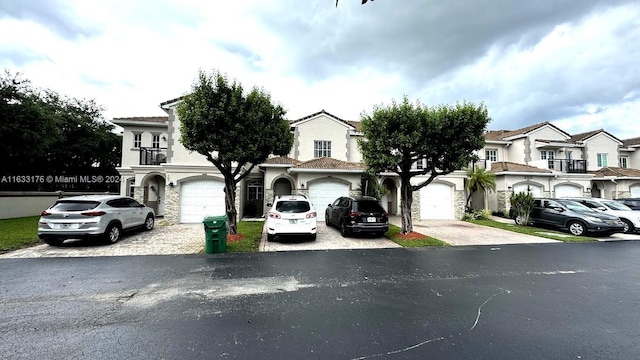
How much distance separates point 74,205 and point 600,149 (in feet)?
124

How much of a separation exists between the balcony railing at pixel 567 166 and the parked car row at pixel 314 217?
67.6ft

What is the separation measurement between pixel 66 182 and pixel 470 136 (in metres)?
35.0

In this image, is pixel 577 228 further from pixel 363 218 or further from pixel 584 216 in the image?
pixel 363 218

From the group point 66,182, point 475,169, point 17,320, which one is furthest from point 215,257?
point 66,182

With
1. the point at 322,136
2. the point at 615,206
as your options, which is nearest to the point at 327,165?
the point at 322,136

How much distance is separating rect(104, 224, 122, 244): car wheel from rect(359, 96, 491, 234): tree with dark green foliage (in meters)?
9.90

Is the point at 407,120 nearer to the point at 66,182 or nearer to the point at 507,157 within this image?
the point at 507,157

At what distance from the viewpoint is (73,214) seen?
9016 millimetres

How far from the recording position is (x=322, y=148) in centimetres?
1911

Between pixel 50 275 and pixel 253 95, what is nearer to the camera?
pixel 50 275

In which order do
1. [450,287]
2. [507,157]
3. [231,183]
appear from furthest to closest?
[507,157], [231,183], [450,287]

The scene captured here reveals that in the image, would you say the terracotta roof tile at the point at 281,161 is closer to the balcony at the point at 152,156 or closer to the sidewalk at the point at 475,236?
the balcony at the point at 152,156

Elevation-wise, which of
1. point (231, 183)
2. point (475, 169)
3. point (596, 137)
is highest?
point (596, 137)

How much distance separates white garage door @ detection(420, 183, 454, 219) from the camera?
59.4 ft
